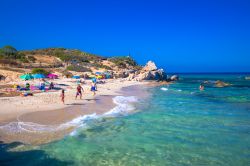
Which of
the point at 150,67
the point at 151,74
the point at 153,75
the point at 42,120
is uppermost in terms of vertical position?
the point at 150,67

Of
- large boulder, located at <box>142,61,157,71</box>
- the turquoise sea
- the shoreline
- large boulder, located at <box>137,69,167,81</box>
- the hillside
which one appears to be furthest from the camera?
large boulder, located at <box>142,61,157,71</box>

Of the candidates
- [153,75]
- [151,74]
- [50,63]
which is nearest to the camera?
[151,74]

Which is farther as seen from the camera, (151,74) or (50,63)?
(50,63)

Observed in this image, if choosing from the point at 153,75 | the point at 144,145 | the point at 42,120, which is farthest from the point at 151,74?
the point at 144,145

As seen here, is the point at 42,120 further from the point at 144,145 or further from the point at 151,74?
the point at 151,74

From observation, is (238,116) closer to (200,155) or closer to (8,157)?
(200,155)

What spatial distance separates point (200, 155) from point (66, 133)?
5896 mm

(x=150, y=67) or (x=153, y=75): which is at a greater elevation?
(x=150, y=67)

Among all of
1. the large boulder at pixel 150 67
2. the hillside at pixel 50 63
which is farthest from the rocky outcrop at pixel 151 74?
the hillside at pixel 50 63

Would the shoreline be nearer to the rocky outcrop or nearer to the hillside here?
the hillside

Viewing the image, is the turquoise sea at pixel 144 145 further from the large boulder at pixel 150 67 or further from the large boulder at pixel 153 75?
the large boulder at pixel 150 67

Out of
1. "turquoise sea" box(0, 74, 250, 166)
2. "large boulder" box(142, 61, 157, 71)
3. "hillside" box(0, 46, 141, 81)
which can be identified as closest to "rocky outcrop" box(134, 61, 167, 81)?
"large boulder" box(142, 61, 157, 71)

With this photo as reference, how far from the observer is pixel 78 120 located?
45.3 feet

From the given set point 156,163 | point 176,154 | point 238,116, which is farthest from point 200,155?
point 238,116
